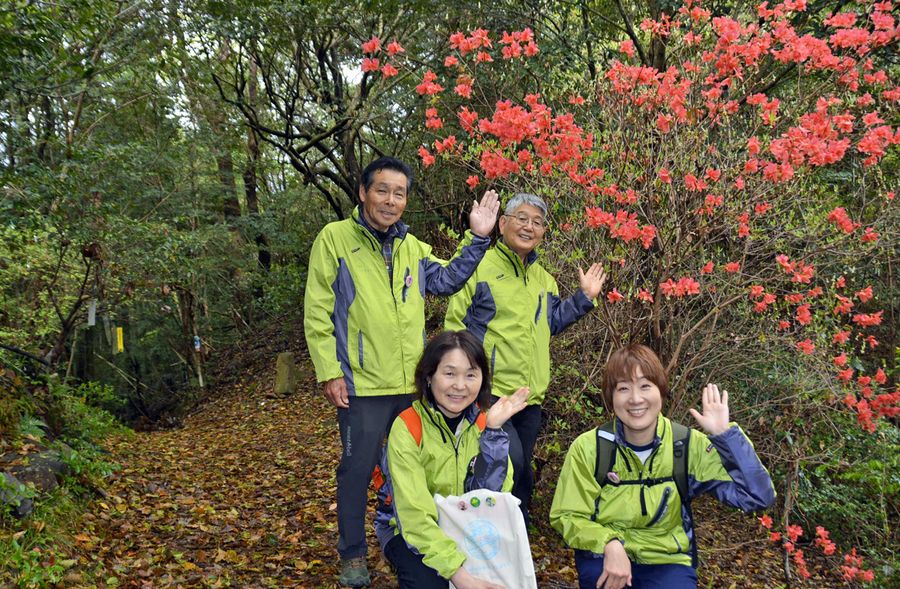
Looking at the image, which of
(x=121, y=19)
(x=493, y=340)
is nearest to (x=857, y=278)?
(x=493, y=340)

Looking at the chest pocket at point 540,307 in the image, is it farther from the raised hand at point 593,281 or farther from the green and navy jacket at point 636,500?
the green and navy jacket at point 636,500

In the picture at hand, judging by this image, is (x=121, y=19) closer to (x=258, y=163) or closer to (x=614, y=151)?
(x=258, y=163)

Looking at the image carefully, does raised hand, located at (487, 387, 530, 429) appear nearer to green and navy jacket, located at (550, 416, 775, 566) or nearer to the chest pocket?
green and navy jacket, located at (550, 416, 775, 566)

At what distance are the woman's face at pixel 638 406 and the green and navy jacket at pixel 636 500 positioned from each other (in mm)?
51

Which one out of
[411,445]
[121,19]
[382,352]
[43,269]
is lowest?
[411,445]

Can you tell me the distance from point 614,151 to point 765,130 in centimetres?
133

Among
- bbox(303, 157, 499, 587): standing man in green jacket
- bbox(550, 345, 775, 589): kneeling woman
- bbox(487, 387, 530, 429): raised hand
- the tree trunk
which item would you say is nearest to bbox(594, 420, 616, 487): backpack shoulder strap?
bbox(550, 345, 775, 589): kneeling woman

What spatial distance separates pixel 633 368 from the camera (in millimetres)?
A: 2621

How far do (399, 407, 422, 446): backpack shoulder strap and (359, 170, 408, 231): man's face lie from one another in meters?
1.14

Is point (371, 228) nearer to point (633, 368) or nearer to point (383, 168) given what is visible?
point (383, 168)

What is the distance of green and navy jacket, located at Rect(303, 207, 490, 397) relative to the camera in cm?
328

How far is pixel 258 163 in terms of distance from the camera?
1402 centimetres

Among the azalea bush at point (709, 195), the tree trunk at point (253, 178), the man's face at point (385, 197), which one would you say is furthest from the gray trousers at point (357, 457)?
the tree trunk at point (253, 178)

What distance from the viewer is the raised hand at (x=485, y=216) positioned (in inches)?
138
